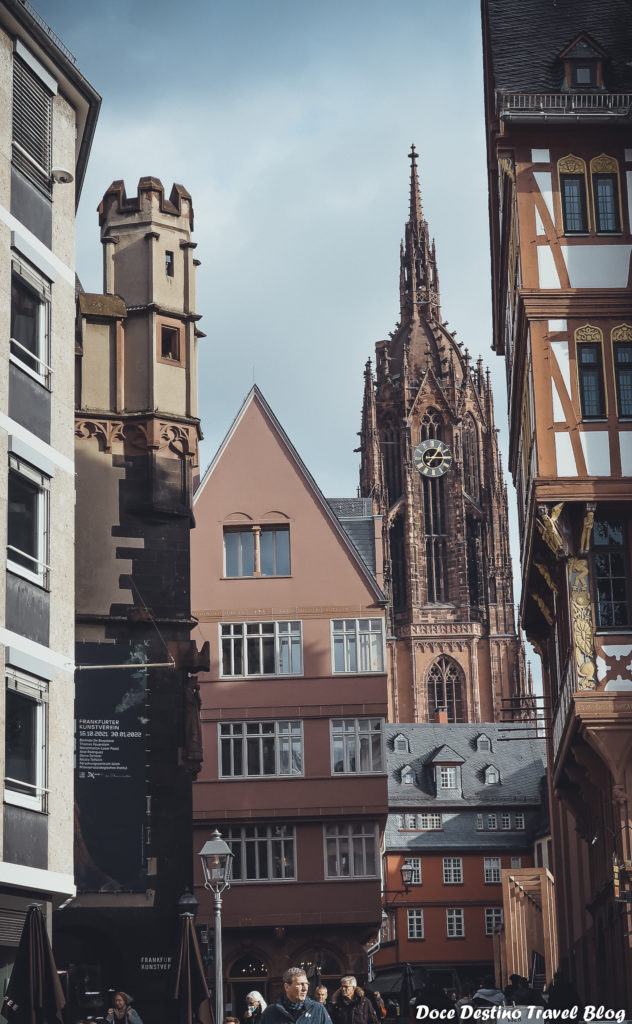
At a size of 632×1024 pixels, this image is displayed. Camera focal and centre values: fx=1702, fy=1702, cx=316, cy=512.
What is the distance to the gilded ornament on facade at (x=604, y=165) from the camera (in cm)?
3144

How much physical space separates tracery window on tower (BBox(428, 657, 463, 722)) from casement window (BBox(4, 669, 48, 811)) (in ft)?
326

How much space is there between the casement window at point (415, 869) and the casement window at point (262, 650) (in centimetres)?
3497

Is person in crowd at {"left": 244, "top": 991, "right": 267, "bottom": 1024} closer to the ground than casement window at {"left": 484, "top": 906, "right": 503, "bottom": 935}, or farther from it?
closer to the ground

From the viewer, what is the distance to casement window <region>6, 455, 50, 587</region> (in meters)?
23.1

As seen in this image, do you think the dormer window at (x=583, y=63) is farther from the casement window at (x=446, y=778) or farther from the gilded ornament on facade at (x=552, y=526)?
the casement window at (x=446, y=778)

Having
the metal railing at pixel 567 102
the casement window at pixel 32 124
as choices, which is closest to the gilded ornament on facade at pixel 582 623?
the metal railing at pixel 567 102

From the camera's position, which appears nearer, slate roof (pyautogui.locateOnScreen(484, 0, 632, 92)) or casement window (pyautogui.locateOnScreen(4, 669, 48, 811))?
casement window (pyautogui.locateOnScreen(4, 669, 48, 811))

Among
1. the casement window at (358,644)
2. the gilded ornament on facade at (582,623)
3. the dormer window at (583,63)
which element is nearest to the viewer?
the gilded ornament on facade at (582,623)

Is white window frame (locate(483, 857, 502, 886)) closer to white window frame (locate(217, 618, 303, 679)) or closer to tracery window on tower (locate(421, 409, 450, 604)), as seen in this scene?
white window frame (locate(217, 618, 303, 679))

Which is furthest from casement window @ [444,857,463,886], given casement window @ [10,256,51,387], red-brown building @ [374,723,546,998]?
casement window @ [10,256,51,387]

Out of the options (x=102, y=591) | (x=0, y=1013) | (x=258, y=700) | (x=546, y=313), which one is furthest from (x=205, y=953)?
(x=0, y=1013)

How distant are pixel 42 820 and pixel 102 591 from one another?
10.2m

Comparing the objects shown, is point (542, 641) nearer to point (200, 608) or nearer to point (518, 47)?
point (200, 608)

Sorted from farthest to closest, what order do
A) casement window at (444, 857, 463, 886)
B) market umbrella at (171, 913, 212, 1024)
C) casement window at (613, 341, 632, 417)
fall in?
casement window at (444, 857, 463, 886)
casement window at (613, 341, 632, 417)
market umbrella at (171, 913, 212, 1024)
